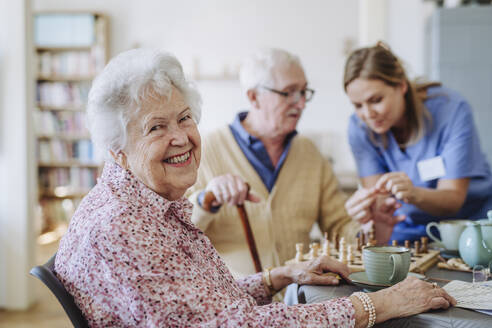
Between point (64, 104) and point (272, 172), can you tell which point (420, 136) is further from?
point (64, 104)

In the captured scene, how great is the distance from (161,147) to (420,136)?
1.24m

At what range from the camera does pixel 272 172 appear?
2.02 meters

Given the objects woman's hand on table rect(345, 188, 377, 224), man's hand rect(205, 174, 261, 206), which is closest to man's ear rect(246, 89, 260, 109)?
man's hand rect(205, 174, 261, 206)

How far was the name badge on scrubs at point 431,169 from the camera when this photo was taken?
6.16 feet

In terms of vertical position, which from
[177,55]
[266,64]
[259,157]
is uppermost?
[177,55]

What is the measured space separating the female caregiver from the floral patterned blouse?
1045 mm

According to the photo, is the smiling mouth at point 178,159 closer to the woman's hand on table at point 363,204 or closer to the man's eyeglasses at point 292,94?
the woman's hand on table at point 363,204

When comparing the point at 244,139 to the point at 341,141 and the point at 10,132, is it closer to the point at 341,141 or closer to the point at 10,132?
the point at 10,132

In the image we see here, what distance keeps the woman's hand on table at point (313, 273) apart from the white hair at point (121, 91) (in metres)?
0.56

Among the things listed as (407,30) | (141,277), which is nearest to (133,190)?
(141,277)

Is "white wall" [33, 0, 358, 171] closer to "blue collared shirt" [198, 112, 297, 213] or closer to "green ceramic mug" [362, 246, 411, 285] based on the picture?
"blue collared shirt" [198, 112, 297, 213]

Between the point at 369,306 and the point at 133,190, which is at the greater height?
the point at 133,190

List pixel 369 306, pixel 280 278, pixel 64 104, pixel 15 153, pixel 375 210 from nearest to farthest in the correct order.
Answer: pixel 369 306 → pixel 280 278 → pixel 375 210 → pixel 15 153 → pixel 64 104

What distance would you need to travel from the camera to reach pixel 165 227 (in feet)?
3.26
